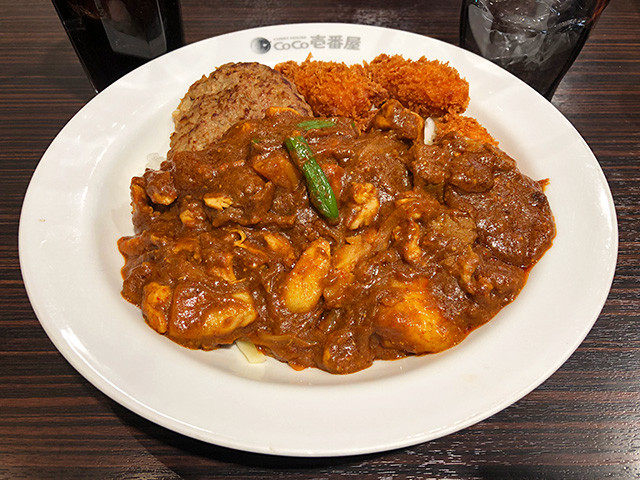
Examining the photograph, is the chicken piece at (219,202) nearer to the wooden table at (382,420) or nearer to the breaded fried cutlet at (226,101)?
the breaded fried cutlet at (226,101)

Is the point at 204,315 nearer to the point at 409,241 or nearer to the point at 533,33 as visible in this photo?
the point at 409,241

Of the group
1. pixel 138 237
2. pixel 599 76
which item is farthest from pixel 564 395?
pixel 599 76

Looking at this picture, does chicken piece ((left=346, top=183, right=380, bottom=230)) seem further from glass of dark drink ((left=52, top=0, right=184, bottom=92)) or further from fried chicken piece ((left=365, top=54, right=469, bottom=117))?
glass of dark drink ((left=52, top=0, right=184, bottom=92))

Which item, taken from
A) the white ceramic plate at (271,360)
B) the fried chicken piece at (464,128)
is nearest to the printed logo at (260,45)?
the white ceramic plate at (271,360)

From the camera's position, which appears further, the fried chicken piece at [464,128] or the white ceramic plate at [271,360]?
the fried chicken piece at [464,128]

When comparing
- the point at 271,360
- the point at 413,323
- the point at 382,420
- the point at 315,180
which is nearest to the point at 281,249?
the point at 315,180

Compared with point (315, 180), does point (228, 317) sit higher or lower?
lower

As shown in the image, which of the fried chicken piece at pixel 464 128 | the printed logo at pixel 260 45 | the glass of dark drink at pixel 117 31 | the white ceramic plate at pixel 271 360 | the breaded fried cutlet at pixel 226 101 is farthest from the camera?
the printed logo at pixel 260 45
